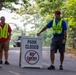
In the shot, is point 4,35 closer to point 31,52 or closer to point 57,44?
point 31,52

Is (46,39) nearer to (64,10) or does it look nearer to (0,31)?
(64,10)

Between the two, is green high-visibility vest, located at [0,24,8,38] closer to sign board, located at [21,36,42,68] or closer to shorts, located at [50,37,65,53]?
sign board, located at [21,36,42,68]

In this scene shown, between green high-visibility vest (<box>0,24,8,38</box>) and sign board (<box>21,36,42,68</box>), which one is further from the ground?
green high-visibility vest (<box>0,24,8,38</box>)

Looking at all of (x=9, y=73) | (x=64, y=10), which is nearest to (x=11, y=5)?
(x=64, y=10)

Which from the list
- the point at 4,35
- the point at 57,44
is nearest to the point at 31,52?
the point at 57,44

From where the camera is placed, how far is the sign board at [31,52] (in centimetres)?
1075

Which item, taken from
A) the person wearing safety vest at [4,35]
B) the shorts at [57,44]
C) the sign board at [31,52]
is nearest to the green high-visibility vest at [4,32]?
the person wearing safety vest at [4,35]

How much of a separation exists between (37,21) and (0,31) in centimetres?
7785

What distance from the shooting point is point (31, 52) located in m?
10.9

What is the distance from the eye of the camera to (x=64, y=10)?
Answer: 94.9 feet

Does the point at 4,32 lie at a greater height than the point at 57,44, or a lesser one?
greater

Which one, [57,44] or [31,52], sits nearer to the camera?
[57,44]

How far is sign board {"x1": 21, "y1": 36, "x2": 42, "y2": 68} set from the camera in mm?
10750

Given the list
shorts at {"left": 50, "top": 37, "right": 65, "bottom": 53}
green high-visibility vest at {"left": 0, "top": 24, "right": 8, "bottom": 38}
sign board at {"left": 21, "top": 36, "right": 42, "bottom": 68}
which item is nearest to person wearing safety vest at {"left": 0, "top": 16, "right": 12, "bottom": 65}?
green high-visibility vest at {"left": 0, "top": 24, "right": 8, "bottom": 38}
